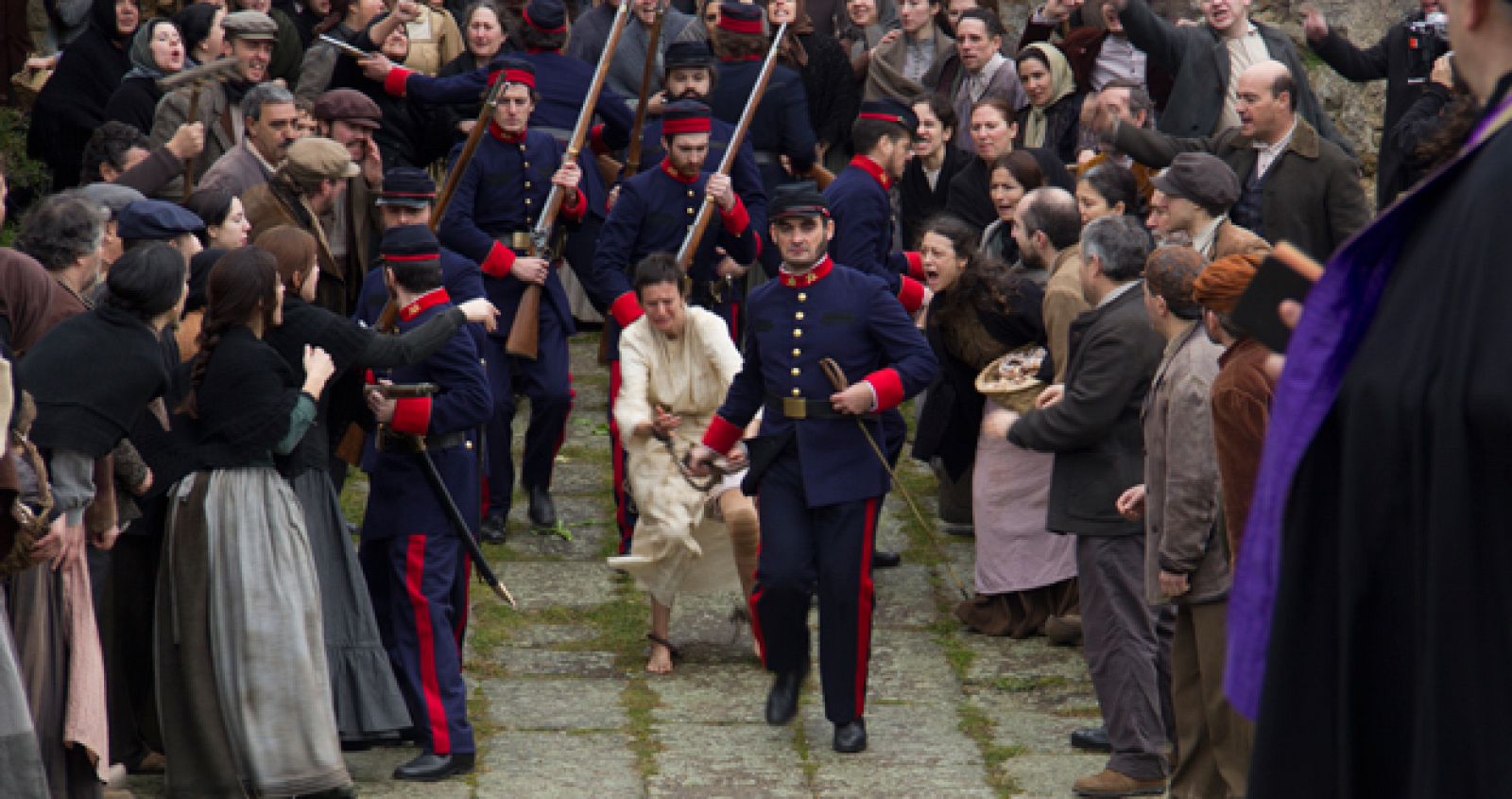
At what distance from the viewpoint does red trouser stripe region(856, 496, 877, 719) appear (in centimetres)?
658

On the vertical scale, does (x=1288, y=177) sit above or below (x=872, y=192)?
above

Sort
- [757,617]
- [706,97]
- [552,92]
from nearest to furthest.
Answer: [757,617] → [706,97] → [552,92]

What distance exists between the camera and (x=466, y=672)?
24.2 feet

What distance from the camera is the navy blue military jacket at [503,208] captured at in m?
8.79

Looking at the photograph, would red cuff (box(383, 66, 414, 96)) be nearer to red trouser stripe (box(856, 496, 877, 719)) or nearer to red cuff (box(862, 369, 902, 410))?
red cuff (box(862, 369, 902, 410))

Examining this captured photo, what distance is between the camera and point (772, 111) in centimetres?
997

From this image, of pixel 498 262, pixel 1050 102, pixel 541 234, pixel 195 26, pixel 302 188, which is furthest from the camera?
pixel 1050 102

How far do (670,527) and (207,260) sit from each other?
2.02m

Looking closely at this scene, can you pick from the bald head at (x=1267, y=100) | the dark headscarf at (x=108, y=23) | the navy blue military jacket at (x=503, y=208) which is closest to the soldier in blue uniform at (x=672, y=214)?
the navy blue military jacket at (x=503, y=208)

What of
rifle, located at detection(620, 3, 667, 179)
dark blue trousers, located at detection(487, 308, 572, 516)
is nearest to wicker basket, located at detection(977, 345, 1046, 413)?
dark blue trousers, located at detection(487, 308, 572, 516)

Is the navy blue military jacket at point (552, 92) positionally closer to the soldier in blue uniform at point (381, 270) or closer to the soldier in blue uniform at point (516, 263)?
the soldier in blue uniform at point (516, 263)

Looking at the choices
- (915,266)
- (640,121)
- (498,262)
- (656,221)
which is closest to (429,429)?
(498,262)

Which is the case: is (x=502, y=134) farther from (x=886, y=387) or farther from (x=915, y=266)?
(x=886, y=387)

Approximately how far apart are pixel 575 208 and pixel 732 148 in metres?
0.80
